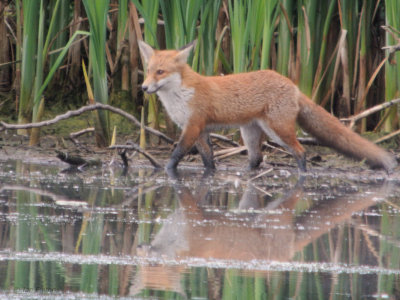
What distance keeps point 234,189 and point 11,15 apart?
4647 millimetres

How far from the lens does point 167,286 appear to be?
3156mm

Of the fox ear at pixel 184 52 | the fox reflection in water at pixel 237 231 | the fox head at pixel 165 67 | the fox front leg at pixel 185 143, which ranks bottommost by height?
the fox reflection in water at pixel 237 231

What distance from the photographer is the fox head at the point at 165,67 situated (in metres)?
7.27

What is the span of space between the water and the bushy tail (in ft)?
2.72

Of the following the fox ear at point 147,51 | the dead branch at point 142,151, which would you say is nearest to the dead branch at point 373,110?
the dead branch at point 142,151

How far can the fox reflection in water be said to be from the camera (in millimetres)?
3651

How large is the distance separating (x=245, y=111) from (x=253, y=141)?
0.33 meters

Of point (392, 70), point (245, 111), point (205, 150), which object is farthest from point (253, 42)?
point (392, 70)

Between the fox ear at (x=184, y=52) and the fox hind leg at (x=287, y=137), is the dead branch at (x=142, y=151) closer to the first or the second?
the fox ear at (x=184, y=52)

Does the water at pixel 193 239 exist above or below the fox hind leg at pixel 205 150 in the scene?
below

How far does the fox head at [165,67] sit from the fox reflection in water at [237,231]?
152cm

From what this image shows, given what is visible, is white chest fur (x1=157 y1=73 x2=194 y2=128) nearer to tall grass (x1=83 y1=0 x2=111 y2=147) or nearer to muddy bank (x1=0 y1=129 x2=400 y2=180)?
muddy bank (x1=0 y1=129 x2=400 y2=180)

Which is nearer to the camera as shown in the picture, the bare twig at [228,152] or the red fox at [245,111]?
the red fox at [245,111]

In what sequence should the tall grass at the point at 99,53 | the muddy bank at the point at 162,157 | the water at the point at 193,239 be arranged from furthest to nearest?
the tall grass at the point at 99,53 → the muddy bank at the point at 162,157 → the water at the point at 193,239
